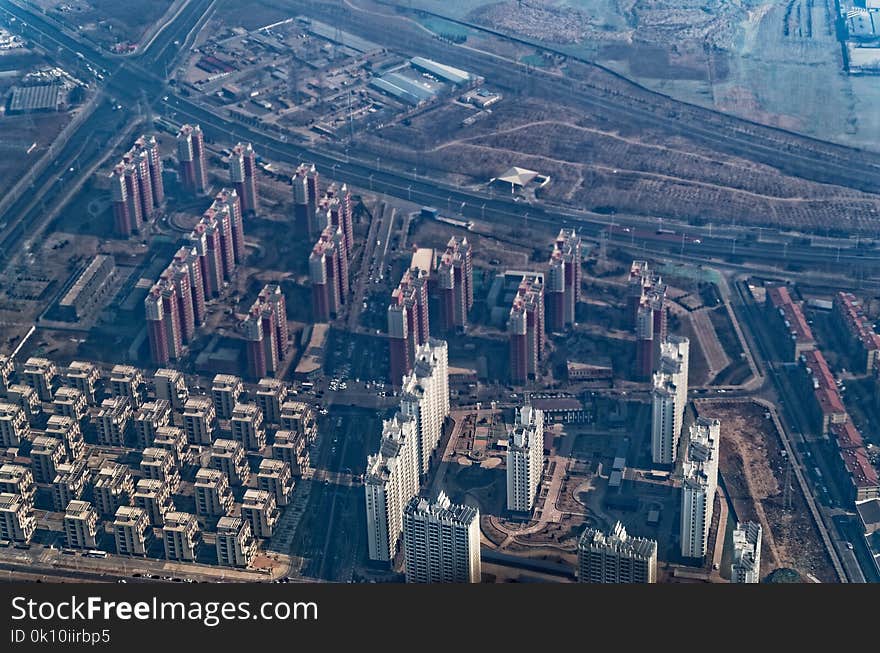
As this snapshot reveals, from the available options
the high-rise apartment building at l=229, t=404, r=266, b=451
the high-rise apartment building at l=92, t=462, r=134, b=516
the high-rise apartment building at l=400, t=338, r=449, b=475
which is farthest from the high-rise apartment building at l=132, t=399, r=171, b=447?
the high-rise apartment building at l=400, t=338, r=449, b=475

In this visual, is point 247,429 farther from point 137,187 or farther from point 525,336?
point 137,187

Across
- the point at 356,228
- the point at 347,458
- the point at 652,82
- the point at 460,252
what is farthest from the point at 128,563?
the point at 652,82

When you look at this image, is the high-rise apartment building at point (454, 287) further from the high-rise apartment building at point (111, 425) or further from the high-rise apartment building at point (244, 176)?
the high-rise apartment building at point (111, 425)

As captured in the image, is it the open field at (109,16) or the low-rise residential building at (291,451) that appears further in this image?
the open field at (109,16)

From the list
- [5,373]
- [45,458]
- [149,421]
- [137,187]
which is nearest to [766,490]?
[149,421]

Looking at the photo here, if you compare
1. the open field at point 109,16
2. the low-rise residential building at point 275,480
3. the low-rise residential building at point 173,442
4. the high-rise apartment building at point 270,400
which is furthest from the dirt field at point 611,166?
the low-rise residential building at point 275,480

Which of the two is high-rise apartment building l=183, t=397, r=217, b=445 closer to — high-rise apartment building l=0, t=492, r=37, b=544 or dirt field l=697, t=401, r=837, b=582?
high-rise apartment building l=0, t=492, r=37, b=544
